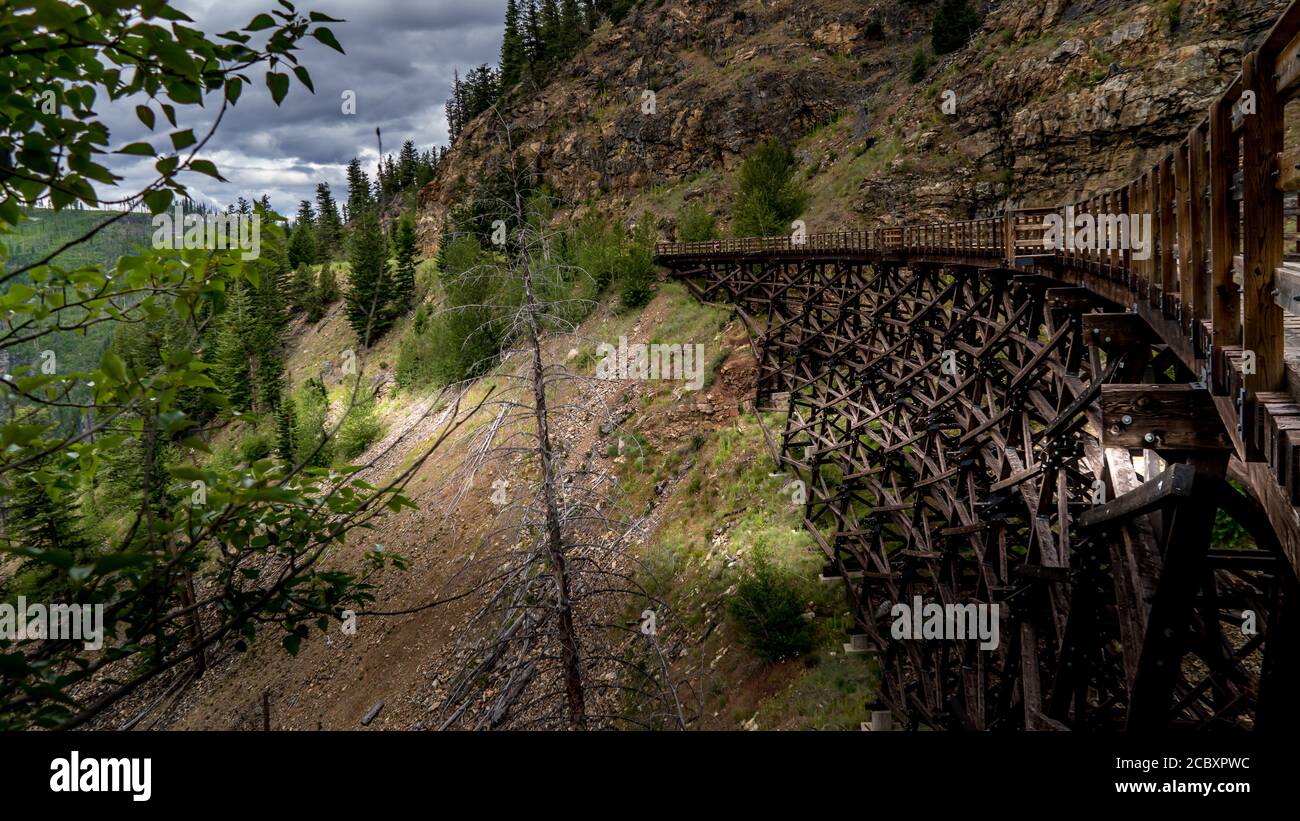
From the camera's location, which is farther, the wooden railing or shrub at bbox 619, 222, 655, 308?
shrub at bbox 619, 222, 655, 308

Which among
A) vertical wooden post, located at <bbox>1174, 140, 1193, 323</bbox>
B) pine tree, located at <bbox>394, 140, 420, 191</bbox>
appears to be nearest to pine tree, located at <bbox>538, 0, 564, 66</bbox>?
pine tree, located at <bbox>394, 140, 420, 191</bbox>

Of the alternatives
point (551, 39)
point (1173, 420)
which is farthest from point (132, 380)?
point (551, 39)

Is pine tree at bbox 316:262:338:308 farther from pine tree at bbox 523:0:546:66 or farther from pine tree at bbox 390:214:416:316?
pine tree at bbox 523:0:546:66

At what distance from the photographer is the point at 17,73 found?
6.76 feet

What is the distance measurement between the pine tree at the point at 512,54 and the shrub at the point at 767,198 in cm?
4521

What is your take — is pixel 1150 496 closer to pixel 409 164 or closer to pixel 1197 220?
pixel 1197 220

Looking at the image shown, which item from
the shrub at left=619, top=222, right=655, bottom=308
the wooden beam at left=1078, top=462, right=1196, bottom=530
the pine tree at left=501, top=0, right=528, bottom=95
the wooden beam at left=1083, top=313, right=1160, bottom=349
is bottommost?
the wooden beam at left=1078, top=462, right=1196, bottom=530

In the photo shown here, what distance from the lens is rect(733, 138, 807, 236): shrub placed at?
3009cm

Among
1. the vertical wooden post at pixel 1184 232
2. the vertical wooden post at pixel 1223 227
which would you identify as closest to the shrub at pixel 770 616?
the vertical wooden post at pixel 1184 232

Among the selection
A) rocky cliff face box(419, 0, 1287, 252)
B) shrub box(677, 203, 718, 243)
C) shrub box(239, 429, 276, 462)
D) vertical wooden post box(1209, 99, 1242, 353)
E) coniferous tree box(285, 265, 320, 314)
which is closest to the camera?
vertical wooden post box(1209, 99, 1242, 353)

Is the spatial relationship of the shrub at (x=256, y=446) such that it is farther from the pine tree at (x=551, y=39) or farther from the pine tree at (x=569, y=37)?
Result: the pine tree at (x=569, y=37)

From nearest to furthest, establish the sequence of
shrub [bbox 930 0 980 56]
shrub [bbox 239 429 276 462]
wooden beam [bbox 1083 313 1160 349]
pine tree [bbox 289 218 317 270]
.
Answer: wooden beam [bbox 1083 313 1160 349]
shrub [bbox 239 429 276 462]
shrub [bbox 930 0 980 56]
pine tree [bbox 289 218 317 270]

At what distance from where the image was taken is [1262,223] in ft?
7.88

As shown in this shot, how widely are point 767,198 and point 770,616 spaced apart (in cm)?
2363
